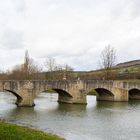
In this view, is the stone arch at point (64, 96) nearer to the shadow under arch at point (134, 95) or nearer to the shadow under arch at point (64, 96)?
the shadow under arch at point (64, 96)

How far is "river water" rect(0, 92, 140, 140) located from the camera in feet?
99.9

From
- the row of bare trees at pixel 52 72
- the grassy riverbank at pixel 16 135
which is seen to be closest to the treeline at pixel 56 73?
the row of bare trees at pixel 52 72

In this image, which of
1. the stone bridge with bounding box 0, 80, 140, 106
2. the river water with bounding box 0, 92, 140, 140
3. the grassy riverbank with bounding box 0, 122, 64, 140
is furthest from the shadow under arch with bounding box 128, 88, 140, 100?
the grassy riverbank with bounding box 0, 122, 64, 140

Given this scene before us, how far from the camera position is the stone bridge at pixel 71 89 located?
4889 cm

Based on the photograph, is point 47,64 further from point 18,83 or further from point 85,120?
point 85,120

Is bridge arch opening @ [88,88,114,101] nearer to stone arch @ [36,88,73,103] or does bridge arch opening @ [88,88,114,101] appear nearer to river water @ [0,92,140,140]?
stone arch @ [36,88,73,103]

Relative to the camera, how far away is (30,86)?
1964 inches

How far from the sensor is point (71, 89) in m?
54.5

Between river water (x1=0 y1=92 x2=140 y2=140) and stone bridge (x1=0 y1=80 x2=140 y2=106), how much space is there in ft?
7.72

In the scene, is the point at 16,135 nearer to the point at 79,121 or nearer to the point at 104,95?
the point at 79,121

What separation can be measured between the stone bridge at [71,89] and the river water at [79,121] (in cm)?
235

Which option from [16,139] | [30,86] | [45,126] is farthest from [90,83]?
[16,139]

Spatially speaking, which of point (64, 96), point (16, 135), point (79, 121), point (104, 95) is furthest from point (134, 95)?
point (16, 135)

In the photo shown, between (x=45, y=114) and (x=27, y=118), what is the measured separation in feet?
15.1
